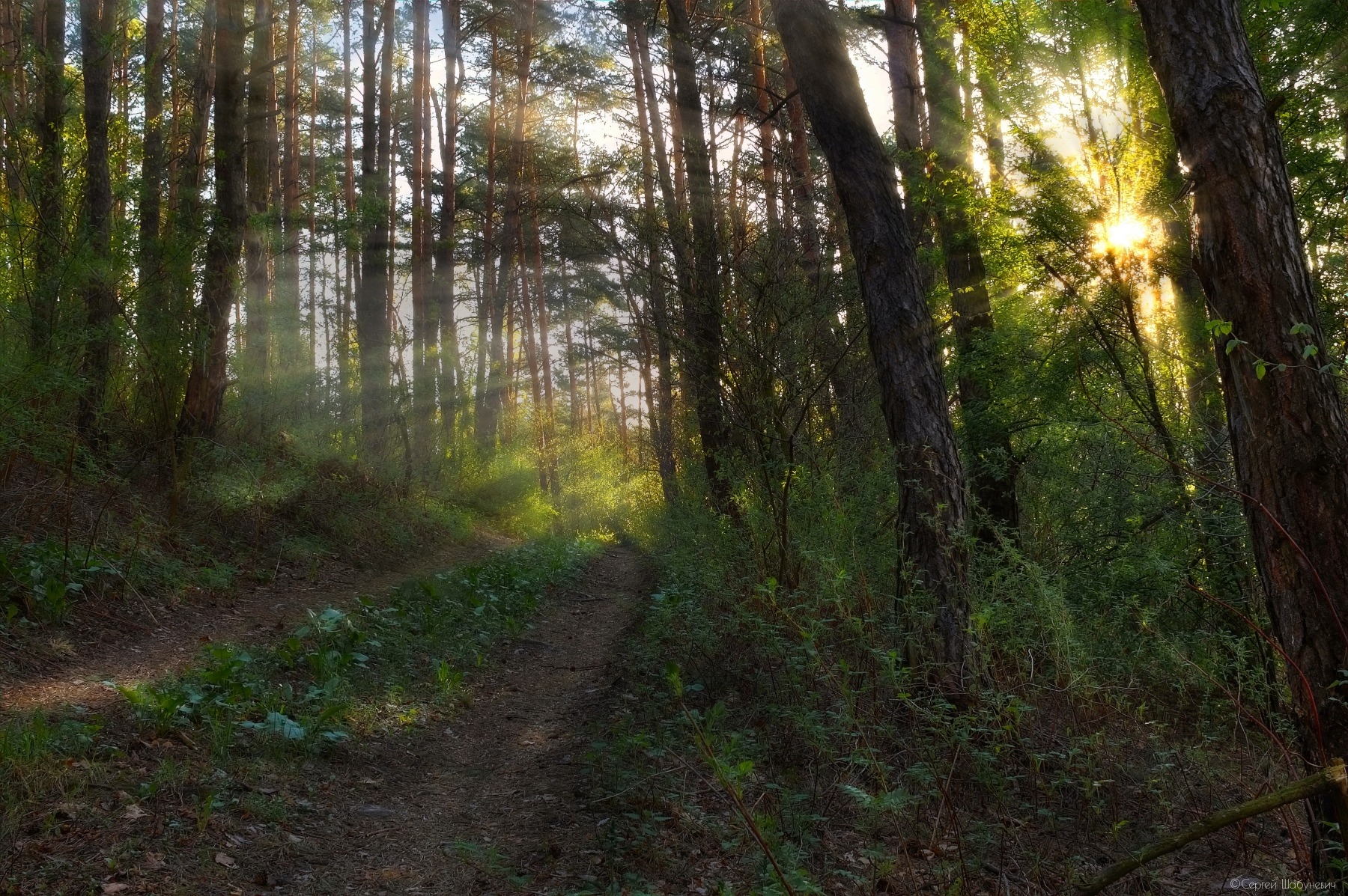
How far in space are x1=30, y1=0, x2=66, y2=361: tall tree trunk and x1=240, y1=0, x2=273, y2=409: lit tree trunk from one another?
2.05m

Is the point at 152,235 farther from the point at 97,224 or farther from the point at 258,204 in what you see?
the point at 258,204

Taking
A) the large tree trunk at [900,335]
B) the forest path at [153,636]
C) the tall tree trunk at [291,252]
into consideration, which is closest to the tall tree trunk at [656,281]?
the large tree trunk at [900,335]

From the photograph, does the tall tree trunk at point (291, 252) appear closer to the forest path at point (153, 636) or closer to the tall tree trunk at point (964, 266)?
the forest path at point (153, 636)

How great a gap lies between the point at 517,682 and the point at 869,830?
13.3 ft

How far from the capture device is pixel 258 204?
1238 cm

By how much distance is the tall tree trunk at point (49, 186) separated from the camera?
757cm

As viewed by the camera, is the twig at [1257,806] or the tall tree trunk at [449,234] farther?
the tall tree trunk at [449,234]

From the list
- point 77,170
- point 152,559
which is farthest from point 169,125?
point 152,559

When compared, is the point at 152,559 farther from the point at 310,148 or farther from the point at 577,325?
the point at 577,325

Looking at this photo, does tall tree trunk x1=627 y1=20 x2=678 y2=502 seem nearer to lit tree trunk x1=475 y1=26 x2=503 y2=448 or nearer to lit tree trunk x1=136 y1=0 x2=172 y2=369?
lit tree trunk x1=475 y1=26 x2=503 y2=448

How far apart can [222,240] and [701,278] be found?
5.58m

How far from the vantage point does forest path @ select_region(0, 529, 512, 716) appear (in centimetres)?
512

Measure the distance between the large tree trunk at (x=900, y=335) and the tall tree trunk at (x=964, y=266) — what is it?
3.11m

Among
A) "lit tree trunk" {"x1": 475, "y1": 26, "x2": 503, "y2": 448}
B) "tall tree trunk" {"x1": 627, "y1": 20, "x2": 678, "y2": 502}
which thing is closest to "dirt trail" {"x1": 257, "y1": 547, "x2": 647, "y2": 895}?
"tall tree trunk" {"x1": 627, "y1": 20, "x2": 678, "y2": 502}
